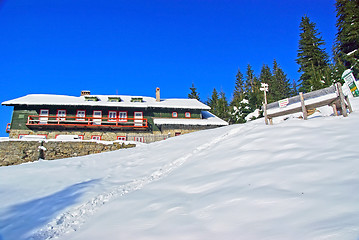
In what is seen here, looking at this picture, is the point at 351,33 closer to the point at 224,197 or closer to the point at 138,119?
the point at 138,119

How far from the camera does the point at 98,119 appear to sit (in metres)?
26.5

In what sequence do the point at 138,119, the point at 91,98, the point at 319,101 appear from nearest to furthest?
the point at 319,101 < the point at 138,119 < the point at 91,98

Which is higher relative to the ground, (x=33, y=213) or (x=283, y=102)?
(x=283, y=102)

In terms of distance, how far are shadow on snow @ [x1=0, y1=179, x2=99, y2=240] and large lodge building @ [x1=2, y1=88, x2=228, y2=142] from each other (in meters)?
16.6

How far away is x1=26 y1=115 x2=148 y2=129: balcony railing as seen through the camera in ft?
80.8

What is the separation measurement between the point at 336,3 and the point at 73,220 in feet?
121

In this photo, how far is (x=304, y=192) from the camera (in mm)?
3756

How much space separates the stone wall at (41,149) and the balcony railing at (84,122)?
188 inches

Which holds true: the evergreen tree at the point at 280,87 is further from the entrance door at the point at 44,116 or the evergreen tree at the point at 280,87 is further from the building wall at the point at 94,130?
the entrance door at the point at 44,116

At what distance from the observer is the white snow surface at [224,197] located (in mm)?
3117

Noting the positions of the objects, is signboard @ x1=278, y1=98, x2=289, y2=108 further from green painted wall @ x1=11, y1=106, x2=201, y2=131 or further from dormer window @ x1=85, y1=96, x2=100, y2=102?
dormer window @ x1=85, y1=96, x2=100, y2=102

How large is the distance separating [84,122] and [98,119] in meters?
1.73

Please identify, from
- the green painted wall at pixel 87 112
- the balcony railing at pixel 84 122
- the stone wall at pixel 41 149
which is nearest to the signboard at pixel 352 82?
the stone wall at pixel 41 149

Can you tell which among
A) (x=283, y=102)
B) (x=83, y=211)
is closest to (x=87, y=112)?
(x=283, y=102)
